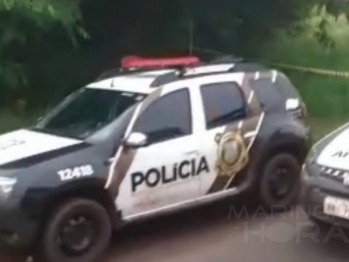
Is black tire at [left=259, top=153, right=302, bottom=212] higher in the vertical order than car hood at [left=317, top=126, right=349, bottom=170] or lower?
lower

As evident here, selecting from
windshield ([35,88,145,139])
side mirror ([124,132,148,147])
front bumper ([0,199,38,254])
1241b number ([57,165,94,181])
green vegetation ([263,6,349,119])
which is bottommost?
green vegetation ([263,6,349,119])

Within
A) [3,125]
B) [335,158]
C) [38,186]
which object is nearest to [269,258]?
[335,158]

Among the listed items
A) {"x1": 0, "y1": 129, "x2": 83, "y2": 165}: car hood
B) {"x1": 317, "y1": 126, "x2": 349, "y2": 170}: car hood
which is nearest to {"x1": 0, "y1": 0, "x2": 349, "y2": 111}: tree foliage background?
{"x1": 0, "y1": 129, "x2": 83, "y2": 165}: car hood

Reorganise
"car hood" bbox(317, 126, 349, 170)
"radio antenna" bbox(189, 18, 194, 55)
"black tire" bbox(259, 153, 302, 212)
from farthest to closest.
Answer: "radio antenna" bbox(189, 18, 194, 55), "black tire" bbox(259, 153, 302, 212), "car hood" bbox(317, 126, 349, 170)

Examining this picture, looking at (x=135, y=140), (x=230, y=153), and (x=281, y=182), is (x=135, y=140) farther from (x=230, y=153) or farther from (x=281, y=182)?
(x=281, y=182)

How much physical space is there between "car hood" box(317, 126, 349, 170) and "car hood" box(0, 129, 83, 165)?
83.3 inches

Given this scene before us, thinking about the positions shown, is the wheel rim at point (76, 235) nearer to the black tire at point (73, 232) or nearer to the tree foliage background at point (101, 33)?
the black tire at point (73, 232)

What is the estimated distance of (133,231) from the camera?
7684 mm

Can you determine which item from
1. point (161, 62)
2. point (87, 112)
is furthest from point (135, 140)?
point (161, 62)

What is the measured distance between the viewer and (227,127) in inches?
295

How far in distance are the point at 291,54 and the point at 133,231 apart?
239 inches

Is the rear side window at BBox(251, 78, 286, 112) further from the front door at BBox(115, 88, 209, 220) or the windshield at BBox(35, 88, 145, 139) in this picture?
the windshield at BBox(35, 88, 145, 139)

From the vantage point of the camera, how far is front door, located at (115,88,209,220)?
6.77 metres

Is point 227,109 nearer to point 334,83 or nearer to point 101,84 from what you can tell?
point 101,84
